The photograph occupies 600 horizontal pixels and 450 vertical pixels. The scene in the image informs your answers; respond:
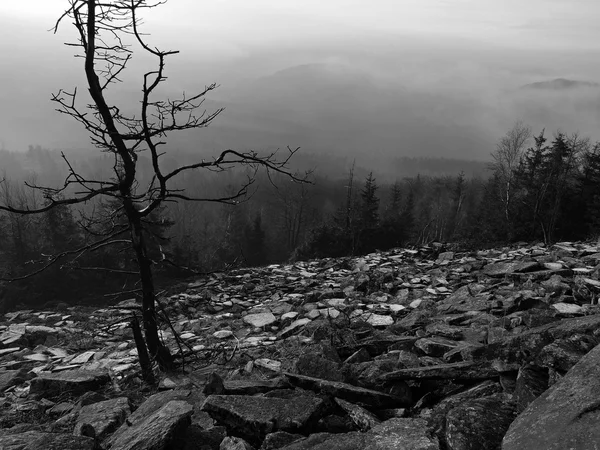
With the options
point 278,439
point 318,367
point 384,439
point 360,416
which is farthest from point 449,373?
point 278,439

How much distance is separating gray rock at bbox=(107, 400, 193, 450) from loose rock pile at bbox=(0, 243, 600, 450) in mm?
14

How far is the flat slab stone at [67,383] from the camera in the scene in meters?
5.22

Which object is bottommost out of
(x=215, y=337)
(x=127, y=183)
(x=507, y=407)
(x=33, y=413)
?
(x=215, y=337)

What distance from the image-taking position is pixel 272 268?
50.3 ft

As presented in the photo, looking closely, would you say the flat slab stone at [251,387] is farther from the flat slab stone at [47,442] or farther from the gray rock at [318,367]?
the flat slab stone at [47,442]

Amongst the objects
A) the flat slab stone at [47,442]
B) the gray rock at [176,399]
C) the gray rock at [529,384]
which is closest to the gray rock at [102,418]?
the gray rock at [176,399]

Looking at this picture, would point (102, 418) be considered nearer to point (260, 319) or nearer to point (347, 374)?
point (347, 374)

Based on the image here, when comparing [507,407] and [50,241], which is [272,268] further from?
[50,241]

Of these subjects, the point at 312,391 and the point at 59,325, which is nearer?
the point at 312,391

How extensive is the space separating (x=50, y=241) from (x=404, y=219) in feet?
108

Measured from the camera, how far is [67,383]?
5.25 metres

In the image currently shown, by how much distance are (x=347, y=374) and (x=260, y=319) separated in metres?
4.69

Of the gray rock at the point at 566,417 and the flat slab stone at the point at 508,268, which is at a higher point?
the gray rock at the point at 566,417

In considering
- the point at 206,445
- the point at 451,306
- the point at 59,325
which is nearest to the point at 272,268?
the point at 59,325
